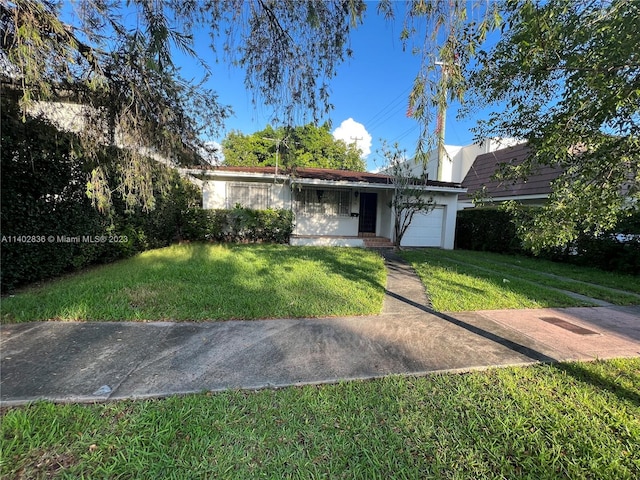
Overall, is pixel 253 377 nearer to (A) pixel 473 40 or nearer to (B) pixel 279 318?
(B) pixel 279 318

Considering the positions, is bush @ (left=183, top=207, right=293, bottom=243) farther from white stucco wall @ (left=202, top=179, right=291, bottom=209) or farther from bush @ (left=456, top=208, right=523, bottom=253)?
bush @ (left=456, top=208, right=523, bottom=253)

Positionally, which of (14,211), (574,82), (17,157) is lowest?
(14,211)

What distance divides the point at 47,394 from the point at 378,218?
506 inches

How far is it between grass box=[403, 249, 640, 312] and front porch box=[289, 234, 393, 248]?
2.79 meters

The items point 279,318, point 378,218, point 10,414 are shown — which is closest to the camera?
point 10,414

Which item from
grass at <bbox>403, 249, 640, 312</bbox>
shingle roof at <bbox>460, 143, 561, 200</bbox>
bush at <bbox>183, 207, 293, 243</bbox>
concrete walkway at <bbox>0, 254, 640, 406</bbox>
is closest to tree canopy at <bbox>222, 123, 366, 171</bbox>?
shingle roof at <bbox>460, 143, 561, 200</bbox>

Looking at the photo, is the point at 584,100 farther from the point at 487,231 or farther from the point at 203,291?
the point at 487,231

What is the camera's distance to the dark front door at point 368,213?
13789mm

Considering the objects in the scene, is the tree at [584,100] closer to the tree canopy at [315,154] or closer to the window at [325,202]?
the window at [325,202]

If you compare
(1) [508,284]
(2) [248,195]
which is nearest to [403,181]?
(1) [508,284]

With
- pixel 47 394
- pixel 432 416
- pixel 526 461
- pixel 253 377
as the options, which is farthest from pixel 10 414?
pixel 526 461

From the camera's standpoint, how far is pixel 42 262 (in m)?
5.32

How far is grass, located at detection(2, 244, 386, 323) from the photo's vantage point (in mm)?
4137

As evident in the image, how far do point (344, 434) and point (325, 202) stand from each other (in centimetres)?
1131
